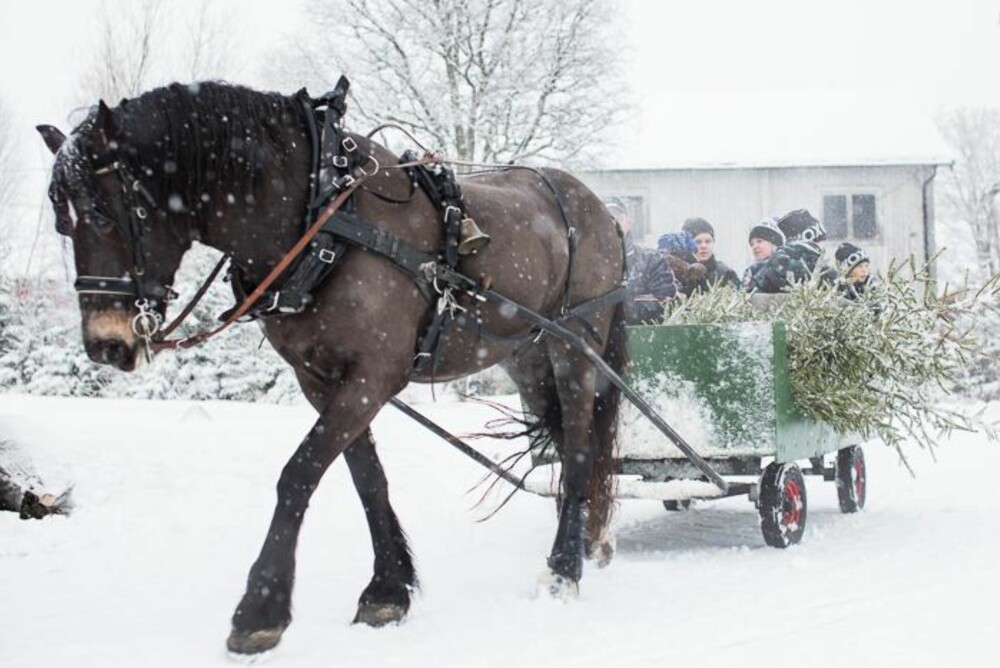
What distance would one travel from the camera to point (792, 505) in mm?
6547

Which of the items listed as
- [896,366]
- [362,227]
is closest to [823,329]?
[896,366]

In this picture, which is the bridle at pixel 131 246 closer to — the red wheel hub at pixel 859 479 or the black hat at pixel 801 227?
the red wheel hub at pixel 859 479

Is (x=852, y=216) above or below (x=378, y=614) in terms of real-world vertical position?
above

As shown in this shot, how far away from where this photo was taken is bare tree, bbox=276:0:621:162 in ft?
75.6

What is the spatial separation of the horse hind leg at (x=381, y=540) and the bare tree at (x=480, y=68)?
18.2 metres

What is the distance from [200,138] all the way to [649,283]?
156 inches

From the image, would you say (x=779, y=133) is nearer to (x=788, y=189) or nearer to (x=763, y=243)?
(x=788, y=189)

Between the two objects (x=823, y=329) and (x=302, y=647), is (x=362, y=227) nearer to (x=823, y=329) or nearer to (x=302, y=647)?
(x=302, y=647)

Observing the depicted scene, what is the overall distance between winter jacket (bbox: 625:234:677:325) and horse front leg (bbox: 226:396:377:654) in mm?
3426

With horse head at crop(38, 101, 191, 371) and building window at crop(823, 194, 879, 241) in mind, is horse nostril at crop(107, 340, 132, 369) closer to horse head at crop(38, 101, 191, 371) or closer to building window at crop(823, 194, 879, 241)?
horse head at crop(38, 101, 191, 371)

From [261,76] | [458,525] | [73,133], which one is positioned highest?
[261,76]

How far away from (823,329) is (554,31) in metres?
18.0

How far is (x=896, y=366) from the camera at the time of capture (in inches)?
269

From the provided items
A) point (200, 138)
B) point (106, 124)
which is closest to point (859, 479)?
point (200, 138)
